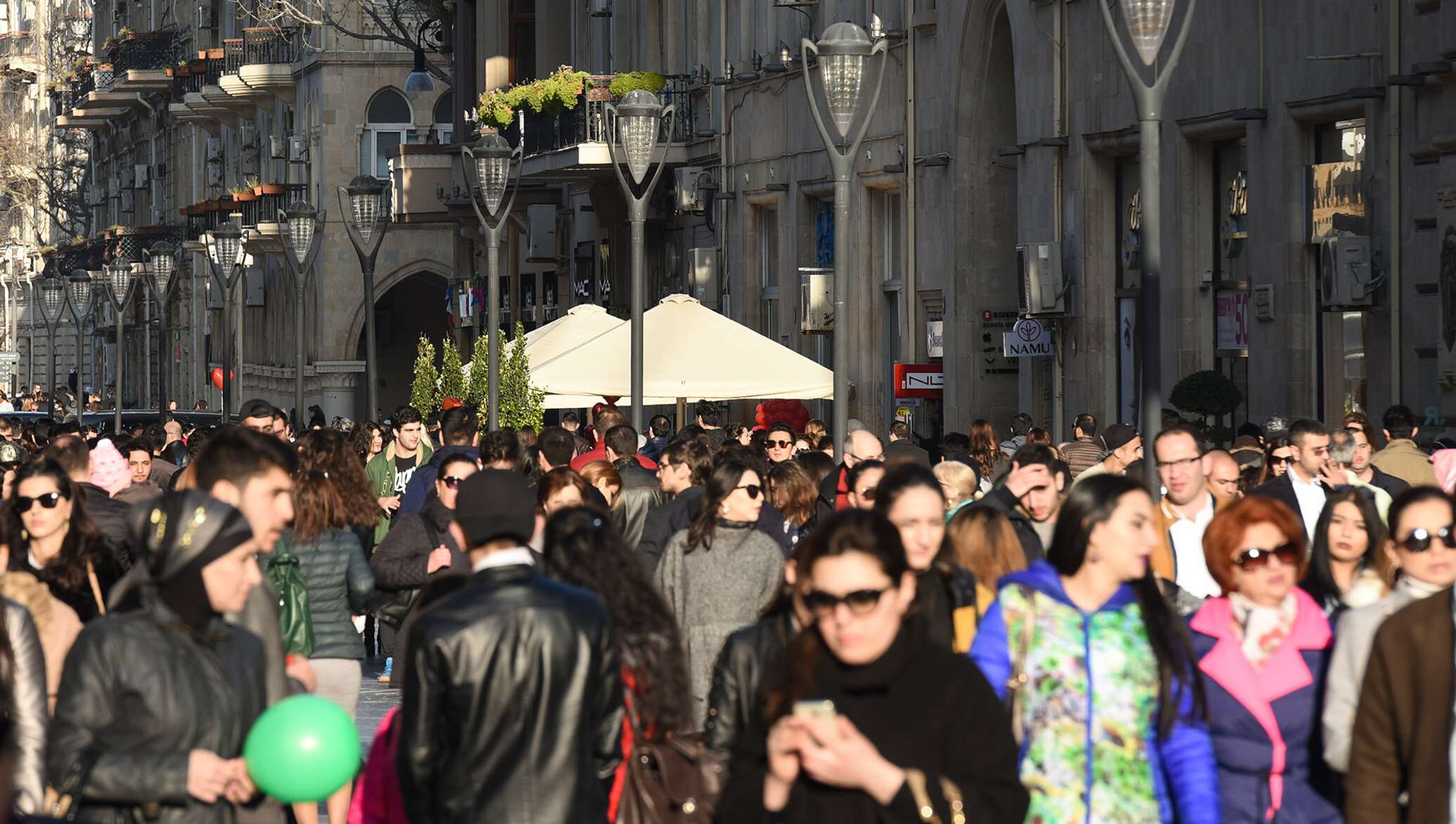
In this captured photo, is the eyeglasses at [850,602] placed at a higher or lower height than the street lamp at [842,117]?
lower

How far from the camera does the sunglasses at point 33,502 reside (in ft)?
28.0

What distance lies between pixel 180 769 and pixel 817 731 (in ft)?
5.30

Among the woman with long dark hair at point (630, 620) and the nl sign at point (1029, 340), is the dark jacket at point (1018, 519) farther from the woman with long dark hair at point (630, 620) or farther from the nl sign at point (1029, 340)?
the nl sign at point (1029, 340)

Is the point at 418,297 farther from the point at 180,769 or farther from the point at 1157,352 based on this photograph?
the point at 180,769

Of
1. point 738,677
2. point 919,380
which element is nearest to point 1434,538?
point 738,677

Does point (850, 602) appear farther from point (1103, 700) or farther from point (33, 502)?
point (33, 502)

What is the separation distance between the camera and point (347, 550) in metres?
10.0

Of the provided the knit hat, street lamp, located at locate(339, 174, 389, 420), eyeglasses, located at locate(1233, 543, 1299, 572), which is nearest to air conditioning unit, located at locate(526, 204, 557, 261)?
street lamp, located at locate(339, 174, 389, 420)

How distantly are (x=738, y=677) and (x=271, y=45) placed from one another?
5825 centimetres

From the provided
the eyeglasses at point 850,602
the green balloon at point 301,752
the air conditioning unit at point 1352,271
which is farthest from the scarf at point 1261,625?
the air conditioning unit at point 1352,271

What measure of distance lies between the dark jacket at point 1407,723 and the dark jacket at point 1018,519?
2048mm

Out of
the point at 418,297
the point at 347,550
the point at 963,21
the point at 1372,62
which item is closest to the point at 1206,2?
the point at 1372,62

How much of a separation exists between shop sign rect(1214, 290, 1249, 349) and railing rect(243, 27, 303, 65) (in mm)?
40542

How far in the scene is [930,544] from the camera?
291 inches
